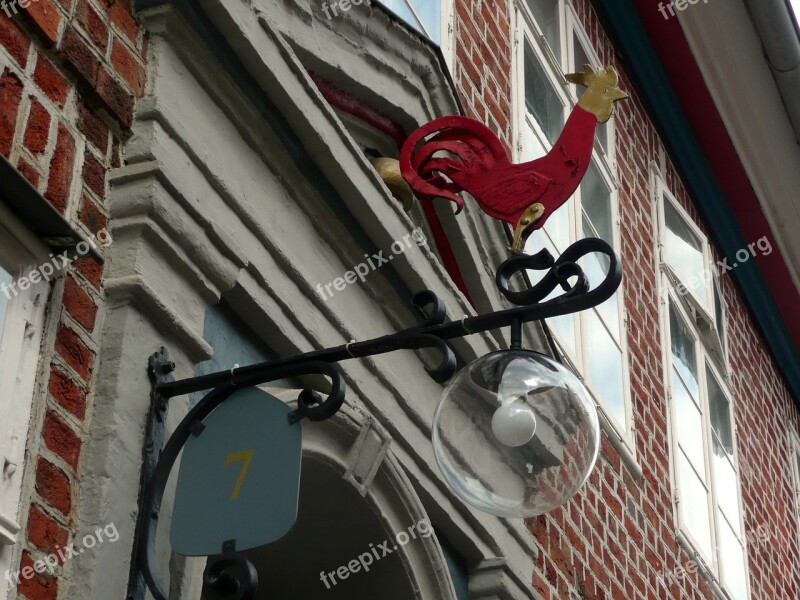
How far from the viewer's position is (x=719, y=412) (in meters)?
8.33

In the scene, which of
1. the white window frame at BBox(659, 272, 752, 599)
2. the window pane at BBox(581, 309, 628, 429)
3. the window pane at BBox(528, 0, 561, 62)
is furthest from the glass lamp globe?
the window pane at BBox(528, 0, 561, 62)

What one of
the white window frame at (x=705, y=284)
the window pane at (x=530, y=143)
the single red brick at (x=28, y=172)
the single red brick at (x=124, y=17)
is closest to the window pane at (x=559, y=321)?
the window pane at (x=530, y=143)

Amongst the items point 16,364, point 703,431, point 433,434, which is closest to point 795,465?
point 703,431

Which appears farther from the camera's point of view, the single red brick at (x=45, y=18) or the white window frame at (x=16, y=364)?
the single red brick at (x=45, y=18)

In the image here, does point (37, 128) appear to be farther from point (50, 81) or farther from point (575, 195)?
point (575, 195)

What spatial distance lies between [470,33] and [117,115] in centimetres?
271

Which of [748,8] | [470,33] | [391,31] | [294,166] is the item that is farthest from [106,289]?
[748,8]

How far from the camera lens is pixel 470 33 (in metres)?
5.50

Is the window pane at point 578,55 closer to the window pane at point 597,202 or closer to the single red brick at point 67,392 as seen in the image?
the window pane at point 597,202

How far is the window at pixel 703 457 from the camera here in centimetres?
705

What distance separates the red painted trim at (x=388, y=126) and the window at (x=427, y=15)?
72 centimetres

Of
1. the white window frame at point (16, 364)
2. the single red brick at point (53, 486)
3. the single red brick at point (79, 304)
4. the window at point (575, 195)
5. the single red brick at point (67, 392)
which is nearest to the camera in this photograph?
the white window frame at point (16, 364)

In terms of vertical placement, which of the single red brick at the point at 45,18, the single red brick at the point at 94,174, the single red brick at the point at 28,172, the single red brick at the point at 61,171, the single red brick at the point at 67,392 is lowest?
the single red brick at the point at 67,392

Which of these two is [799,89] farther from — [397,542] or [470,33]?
[397,542]
